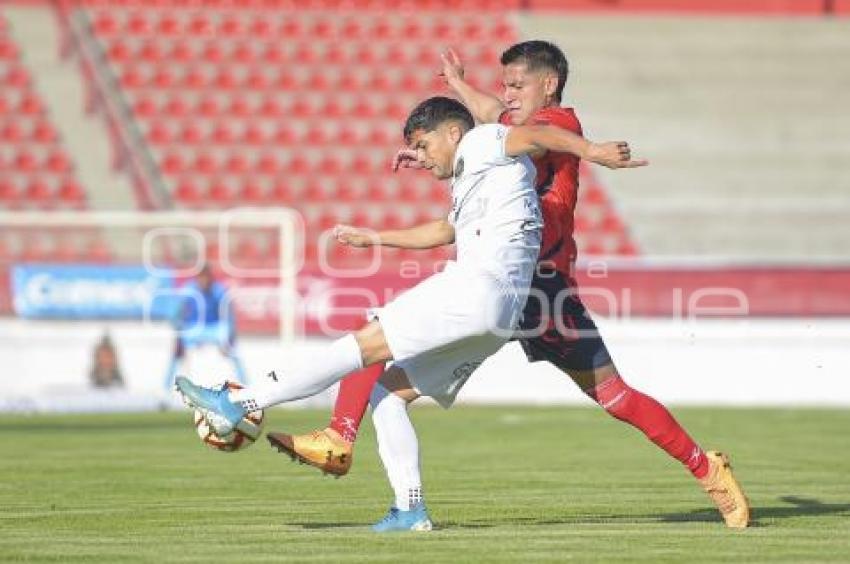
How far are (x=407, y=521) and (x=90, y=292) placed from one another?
1747 centimetres

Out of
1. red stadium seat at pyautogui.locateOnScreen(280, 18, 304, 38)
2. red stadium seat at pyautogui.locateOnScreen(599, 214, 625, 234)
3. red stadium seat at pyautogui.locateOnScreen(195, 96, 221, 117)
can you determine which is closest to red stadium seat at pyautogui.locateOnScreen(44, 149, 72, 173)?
red stadium seat at pyautogui.locateOnScreen(195, 96, 221, 117)

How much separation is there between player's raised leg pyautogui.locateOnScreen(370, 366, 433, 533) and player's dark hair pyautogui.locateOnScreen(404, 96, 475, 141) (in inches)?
48.9

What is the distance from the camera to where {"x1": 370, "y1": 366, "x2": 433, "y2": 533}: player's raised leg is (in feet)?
32.2

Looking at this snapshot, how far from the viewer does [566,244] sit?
1024 cm

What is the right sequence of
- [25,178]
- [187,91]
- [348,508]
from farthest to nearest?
[187,91] < [25,178] < [348,508]

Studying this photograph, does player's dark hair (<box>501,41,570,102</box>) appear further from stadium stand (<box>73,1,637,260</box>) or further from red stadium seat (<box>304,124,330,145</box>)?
red stadium seat (<box>304,124,330,145</box>)

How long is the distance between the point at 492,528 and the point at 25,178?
2169cm

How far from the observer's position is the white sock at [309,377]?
30.8 ft

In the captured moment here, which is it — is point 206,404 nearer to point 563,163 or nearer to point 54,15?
point 563,163

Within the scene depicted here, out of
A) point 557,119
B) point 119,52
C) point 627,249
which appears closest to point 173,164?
point 119,52

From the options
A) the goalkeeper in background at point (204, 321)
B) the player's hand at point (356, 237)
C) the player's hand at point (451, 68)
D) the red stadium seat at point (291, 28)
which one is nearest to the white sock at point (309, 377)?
the player's hand at point (356, 237)

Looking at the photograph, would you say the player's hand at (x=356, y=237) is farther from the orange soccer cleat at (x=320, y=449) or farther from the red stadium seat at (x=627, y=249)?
the red stadium seat at (x=627, y=249)

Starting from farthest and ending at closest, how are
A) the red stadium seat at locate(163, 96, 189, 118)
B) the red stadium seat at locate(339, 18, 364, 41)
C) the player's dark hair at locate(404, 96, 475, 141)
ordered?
the red stadium seat at locate(339, 18, 364, 41) < the red stadium seat at locate(163, 96, 189, 118) < the player's dark hair at locate(404, 96, 475, 141)

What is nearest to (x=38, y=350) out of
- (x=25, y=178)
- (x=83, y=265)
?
(x=83, y=265)
